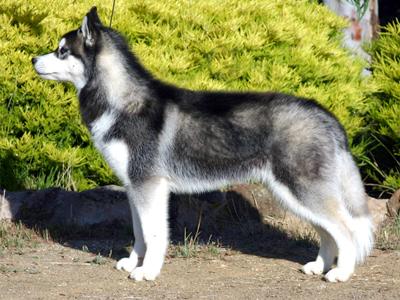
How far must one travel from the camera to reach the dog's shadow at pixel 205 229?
7.66m

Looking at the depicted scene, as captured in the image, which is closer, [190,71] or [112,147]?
[112,147]

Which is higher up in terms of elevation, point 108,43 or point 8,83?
point 108,43

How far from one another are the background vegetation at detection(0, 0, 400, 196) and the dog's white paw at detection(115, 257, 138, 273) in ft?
5.96

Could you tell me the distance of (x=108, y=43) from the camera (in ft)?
22.5

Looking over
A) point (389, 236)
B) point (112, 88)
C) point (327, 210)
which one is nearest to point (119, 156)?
point (112, 88)

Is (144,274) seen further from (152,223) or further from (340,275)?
(340,275)

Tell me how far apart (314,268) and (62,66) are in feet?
7.77

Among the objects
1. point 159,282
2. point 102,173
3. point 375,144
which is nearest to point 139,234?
point 159,282

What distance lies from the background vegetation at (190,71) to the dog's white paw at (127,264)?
1.82 metres

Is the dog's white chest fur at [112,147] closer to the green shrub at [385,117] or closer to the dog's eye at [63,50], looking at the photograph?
the dog's eye at [63,50]

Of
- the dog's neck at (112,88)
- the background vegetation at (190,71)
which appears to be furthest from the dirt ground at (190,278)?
the background vegetation at (190,71)

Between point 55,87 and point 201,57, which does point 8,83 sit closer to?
point 55,87

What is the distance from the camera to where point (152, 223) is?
21.6 ft

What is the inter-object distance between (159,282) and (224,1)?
145 inches
